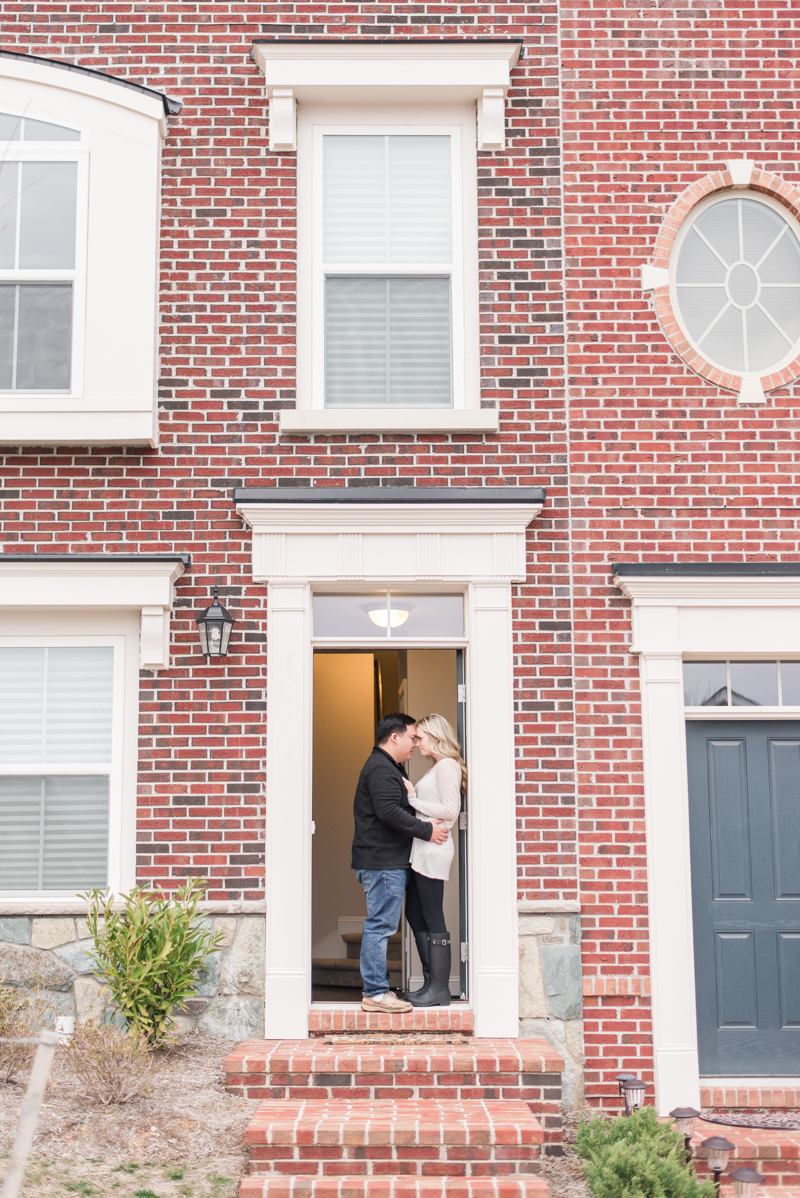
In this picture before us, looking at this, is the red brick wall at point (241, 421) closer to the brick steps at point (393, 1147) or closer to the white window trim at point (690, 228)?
the white window trim at point (690, 228)

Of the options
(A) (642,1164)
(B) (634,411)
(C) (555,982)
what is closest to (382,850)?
(C) (555,982)

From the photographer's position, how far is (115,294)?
710cm

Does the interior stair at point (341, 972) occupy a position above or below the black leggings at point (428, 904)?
below

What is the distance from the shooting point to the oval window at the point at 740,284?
7.41m

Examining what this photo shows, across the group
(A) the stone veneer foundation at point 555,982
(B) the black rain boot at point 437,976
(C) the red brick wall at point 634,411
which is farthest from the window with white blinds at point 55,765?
(C) the red brick wall at point 634,411

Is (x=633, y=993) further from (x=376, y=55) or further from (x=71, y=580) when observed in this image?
(x=376, y=55)

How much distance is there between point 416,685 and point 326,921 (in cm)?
284

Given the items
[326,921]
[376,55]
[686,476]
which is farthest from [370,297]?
[326,921]

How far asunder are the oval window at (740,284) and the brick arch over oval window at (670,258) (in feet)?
0.28

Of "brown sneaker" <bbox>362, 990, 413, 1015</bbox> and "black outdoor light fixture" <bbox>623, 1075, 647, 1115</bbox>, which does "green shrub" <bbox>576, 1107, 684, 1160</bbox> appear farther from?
"brown sneaker" <bbox>362, 990, 413, 1015</bbox>

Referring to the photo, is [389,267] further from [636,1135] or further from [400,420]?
[636,1135]

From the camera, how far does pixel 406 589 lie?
7.20 meters

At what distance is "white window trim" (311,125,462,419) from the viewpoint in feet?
24.1

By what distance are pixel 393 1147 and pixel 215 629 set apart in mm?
3110
